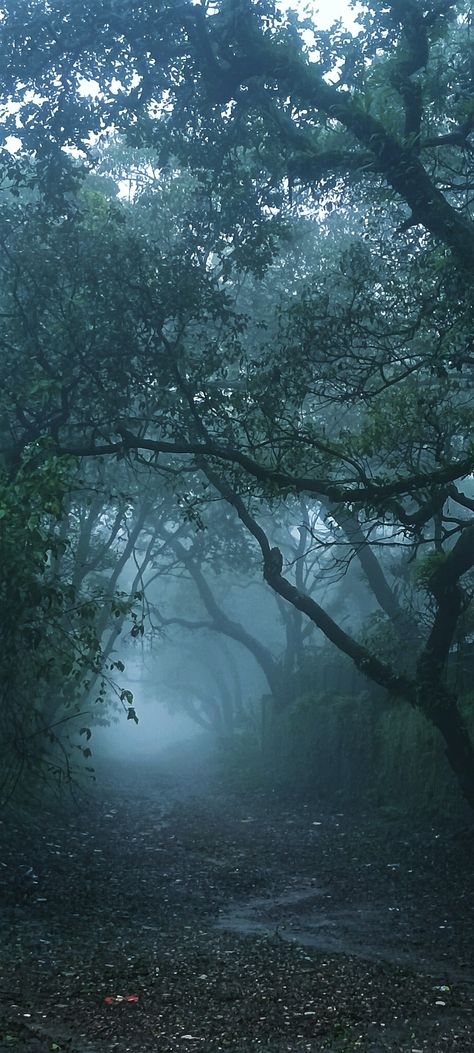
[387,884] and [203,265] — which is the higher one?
[203,265]

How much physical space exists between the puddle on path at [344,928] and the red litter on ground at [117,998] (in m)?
2.74

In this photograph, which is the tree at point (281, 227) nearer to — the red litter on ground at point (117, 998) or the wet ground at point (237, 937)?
the wet ground at point (237, 937)

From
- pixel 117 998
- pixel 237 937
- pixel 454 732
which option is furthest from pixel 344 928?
pixel 454 732

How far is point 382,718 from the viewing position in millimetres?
21812

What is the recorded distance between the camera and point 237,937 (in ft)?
33.4

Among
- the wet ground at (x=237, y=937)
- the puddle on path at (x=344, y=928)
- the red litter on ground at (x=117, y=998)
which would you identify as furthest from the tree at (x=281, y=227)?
the red litter on ground at (x=117, y=998)

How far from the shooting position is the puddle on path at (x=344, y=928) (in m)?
9.17

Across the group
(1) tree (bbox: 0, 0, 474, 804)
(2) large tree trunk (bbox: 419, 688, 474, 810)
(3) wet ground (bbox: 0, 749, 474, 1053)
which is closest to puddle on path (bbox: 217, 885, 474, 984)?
(3) wet ground (bbox: 0, 749, 474, 1053)

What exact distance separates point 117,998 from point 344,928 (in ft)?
13.3

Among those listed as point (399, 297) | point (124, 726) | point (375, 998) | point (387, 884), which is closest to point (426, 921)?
point (387, 884)

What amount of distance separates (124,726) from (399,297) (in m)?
109

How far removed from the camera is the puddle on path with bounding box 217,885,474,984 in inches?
361

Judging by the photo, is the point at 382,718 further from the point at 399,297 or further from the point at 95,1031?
the point at 95,1031

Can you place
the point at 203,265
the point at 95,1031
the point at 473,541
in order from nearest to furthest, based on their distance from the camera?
1. the point at 95,1031
2. the point at 473,541
3. the point at 203,265
